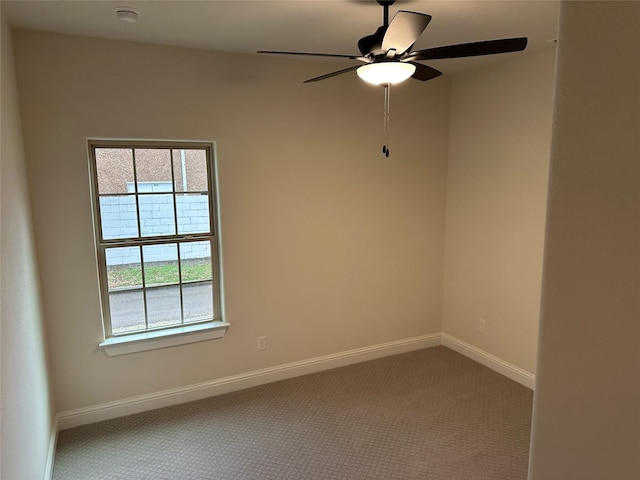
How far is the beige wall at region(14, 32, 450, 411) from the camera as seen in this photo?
275 cm

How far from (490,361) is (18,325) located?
3540 millimetres

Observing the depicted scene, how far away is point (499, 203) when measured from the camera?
11.9 feet

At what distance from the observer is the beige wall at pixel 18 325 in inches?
67.1

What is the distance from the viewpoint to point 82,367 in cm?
295

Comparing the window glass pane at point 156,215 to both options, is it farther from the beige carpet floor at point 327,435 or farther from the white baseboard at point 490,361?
the white baseboard at point 490,361

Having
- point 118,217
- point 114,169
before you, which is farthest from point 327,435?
point 114,169

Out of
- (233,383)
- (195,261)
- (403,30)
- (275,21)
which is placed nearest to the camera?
(403,30)

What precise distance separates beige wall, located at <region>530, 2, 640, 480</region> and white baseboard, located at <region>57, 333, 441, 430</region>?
9.99 ft

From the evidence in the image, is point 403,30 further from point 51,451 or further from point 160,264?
point 51,451

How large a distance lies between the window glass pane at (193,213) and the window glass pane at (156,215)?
6cm

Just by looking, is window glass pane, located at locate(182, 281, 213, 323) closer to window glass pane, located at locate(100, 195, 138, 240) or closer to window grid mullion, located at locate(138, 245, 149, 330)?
window grid mullion, located at locate(138, 245, 149, 330)

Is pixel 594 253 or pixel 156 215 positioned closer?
pixel 594 253

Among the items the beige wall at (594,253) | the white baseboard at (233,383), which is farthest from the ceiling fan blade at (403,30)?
the white baseboard at (233,383)

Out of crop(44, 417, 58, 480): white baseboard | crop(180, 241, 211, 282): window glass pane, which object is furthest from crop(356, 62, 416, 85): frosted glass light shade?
crop(44, 417, 58, 480): white baseboard
